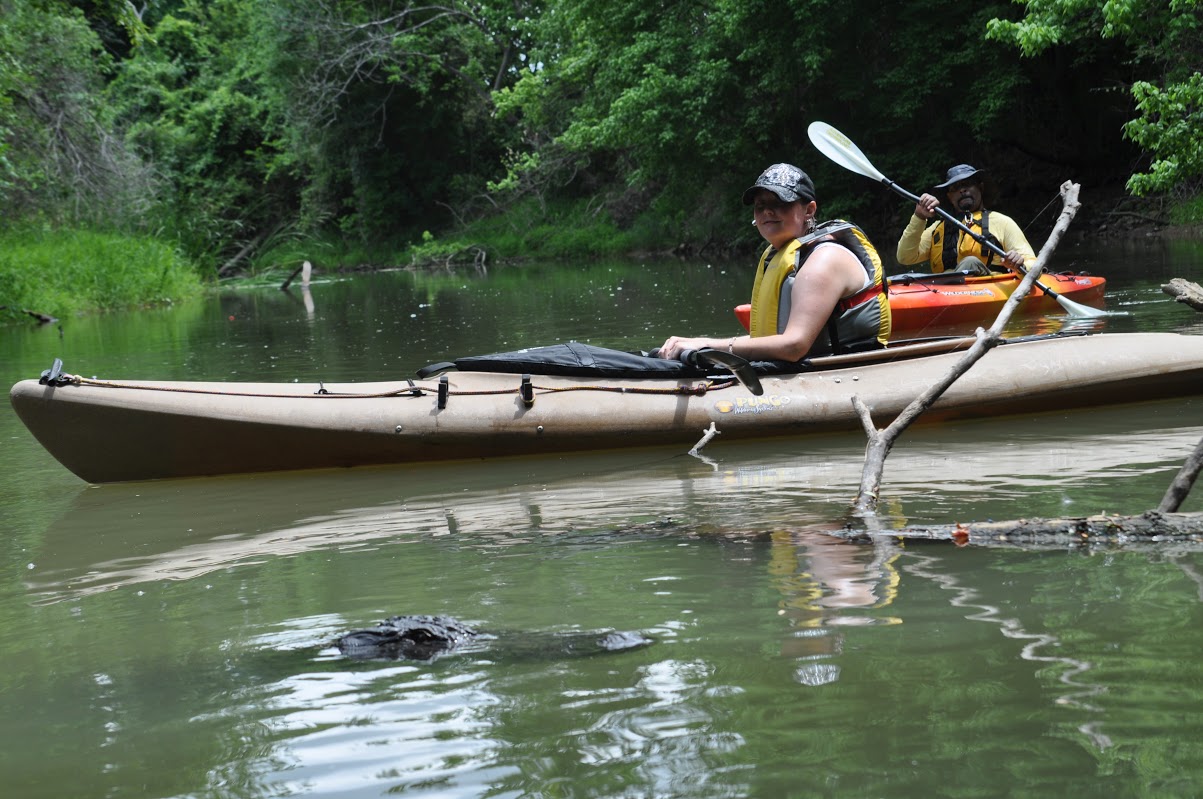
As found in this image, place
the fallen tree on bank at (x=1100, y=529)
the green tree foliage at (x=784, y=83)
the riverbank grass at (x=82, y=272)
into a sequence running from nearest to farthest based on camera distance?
1. the fallen tree on bank at (x=1100, y=529)
2. the riverbank grass at (x=82, y=272)
3. the green tree foliage at (x=784, y=83)

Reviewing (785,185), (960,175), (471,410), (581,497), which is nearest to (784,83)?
(960,175)

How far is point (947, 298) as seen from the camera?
26.0ft

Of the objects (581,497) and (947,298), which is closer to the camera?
(581,497)

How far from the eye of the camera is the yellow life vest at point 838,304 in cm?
500

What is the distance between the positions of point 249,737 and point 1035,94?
19726mm

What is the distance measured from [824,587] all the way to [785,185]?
2210 mm

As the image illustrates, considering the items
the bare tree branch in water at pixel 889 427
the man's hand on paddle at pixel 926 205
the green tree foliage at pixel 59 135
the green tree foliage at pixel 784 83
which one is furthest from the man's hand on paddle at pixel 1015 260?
the green tree foliage at pixel 59 135

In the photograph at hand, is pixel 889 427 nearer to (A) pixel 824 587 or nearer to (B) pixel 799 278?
(A) pixel 824 587

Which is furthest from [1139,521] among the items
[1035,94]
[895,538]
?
[1035,94]

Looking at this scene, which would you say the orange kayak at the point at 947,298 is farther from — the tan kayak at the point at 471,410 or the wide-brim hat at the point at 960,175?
the tan kayak at the point at 471,410

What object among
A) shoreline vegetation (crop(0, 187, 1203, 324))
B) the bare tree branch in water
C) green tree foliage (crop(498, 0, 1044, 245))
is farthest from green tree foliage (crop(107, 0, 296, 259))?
the bare tree branch in water

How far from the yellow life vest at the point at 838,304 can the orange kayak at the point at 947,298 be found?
2406mm

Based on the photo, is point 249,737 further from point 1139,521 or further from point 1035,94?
point 1035,94

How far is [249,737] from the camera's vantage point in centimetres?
242
